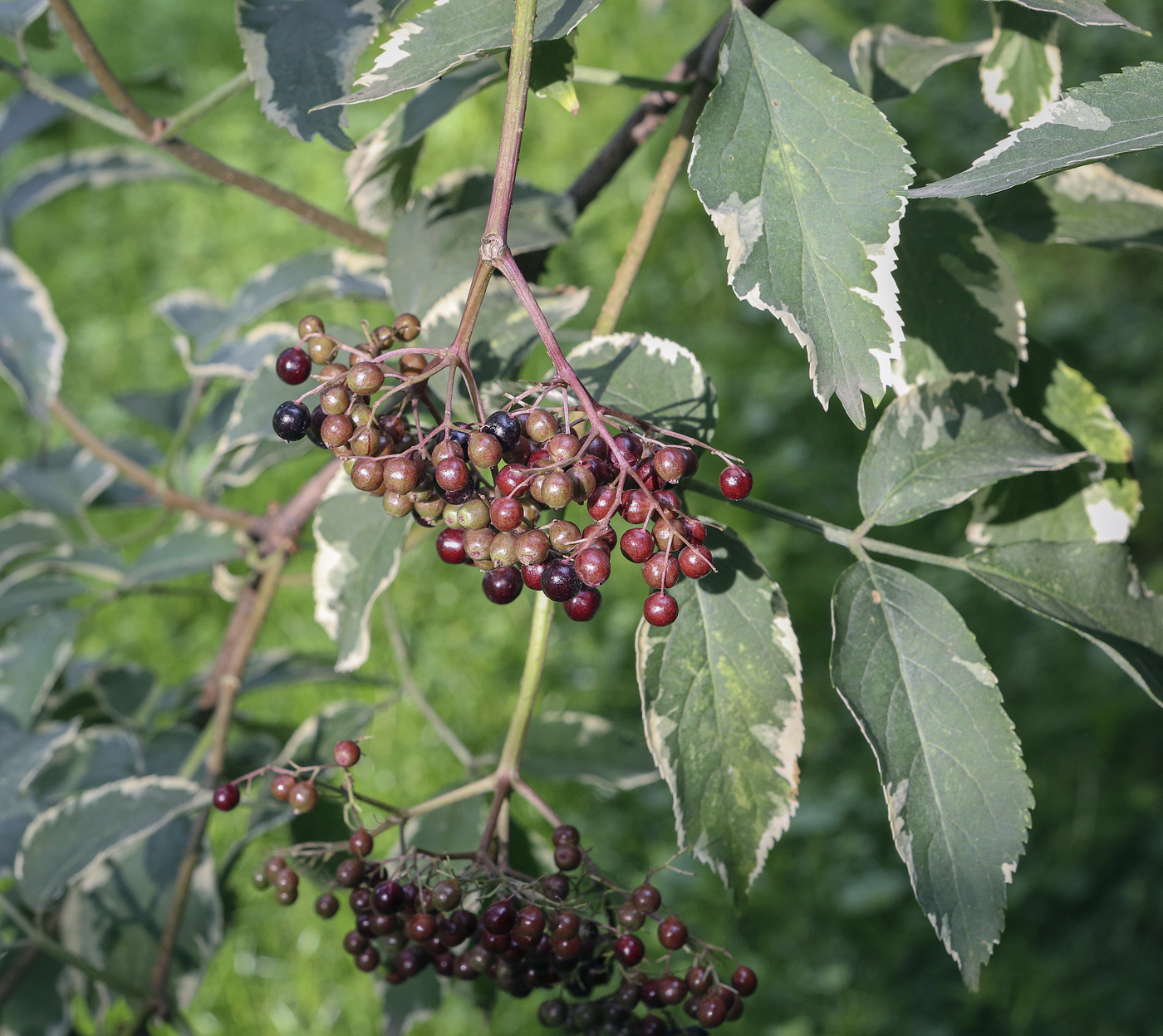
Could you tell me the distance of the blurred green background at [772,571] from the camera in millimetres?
2074

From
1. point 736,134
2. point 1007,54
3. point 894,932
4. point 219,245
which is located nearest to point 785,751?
point 736,134

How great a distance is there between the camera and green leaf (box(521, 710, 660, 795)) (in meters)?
1.18

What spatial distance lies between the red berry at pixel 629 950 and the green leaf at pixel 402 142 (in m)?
0.69

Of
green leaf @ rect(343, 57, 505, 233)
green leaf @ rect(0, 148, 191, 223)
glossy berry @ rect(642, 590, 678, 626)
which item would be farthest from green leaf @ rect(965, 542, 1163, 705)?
green leaf @ rect(0, 148, 191, 223)

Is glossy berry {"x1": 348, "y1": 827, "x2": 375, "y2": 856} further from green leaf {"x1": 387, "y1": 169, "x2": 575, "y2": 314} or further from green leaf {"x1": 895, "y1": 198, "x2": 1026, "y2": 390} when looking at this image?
green leaf {"x1": 895, "y1": 198, "x2": 1026, "y2": 390}

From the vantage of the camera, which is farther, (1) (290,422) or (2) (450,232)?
(2) (450,232)

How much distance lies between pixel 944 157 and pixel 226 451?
2913 mm

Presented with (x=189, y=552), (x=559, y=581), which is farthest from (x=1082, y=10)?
(x=189, y=552)

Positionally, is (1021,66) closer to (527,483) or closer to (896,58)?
(896,58)

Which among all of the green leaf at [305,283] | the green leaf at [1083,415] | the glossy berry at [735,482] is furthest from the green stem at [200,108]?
the green leaf at [1083,415]

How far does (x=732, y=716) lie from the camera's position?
0.81m

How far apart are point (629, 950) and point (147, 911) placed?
27.2 inches

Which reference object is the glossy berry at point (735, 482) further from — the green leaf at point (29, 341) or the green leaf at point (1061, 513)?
the green leaf at point (29, 341)

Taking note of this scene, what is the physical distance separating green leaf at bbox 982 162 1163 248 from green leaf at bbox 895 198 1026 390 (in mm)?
115
